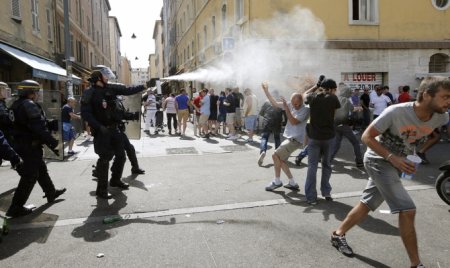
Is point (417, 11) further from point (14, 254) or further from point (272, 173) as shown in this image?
point (14, 254)

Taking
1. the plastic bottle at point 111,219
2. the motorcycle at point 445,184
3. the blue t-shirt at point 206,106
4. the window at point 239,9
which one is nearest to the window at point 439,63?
the window at point 239,9

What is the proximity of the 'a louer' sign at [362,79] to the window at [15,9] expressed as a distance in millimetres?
12108

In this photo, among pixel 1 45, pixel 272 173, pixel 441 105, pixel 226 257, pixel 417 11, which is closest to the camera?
pixel 441 105

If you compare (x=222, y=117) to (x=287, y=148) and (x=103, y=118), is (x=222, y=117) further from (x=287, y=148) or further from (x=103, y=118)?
(x=103, y=118)

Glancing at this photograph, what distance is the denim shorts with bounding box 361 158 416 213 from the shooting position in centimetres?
304

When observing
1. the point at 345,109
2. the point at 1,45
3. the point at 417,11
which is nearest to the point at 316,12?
the point at 417,11

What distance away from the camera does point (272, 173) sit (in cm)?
697

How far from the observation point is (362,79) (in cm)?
1562

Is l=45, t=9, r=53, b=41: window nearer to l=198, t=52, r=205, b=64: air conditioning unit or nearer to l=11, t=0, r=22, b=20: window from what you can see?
l=11, t=0, r=22, b=20: window

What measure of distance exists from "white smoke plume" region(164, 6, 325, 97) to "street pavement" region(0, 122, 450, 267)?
25.2 ft

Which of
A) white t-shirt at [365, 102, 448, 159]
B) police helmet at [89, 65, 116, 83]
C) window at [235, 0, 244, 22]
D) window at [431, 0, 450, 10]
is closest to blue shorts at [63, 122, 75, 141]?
police helmet at [89, 65, 116, 83]

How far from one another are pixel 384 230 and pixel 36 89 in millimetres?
4357

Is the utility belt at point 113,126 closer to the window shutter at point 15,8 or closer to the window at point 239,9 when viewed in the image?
the window shutter at point 15,8

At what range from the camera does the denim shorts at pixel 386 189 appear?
3.04 meters
